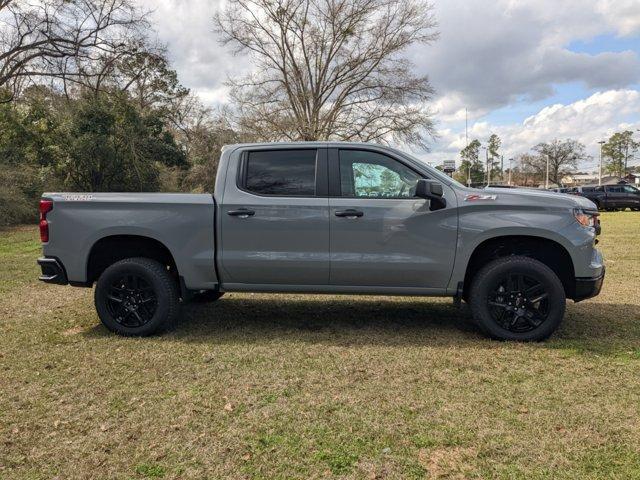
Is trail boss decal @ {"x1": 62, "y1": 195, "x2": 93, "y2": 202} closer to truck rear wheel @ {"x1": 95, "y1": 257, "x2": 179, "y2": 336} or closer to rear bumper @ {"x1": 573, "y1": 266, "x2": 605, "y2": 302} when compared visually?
truck rear wheel @ {"x1": 95, "y1": 257, "x2": 179, "y2": 336}

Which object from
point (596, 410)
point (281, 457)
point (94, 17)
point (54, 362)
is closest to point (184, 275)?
point (54, 362)

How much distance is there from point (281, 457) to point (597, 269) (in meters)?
3.39

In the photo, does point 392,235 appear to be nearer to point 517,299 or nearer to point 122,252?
point 517,299

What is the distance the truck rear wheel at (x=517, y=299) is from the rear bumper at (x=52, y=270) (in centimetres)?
389

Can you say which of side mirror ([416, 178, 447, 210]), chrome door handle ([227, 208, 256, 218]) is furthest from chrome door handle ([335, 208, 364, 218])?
chrome door handle ([227, 208, 256, 218])

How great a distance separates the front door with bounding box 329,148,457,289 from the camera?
188 inches

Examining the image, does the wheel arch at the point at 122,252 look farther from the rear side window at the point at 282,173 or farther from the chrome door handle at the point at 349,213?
the chrome door handle at the point at 349,213

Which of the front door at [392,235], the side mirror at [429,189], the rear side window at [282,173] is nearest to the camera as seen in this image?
the side mirror at [429,189]

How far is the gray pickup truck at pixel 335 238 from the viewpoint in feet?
15.5

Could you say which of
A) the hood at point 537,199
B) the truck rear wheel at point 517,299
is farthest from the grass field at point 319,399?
the hood at point 537,199

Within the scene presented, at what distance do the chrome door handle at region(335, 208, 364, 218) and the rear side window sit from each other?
0.33m

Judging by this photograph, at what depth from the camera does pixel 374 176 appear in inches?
196

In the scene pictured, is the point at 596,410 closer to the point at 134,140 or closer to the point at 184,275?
the point at 184,275

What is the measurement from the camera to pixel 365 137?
29938mm
